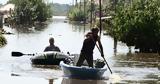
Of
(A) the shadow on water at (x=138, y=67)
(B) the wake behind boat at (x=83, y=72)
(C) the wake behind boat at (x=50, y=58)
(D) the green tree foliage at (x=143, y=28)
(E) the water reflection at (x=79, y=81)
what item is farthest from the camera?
(D) the green tree foliage at (x=143, y=28)

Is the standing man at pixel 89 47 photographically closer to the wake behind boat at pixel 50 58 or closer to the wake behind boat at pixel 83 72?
the wake behind boat at pixel 83 72

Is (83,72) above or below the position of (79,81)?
above

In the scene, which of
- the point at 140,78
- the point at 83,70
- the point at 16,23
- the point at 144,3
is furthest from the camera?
the point at 16,23

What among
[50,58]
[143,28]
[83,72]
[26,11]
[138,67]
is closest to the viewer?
[83,72]

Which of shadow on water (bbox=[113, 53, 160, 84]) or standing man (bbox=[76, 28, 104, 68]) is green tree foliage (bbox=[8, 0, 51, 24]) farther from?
standing man (bbox=[76, 28, 104, 68])

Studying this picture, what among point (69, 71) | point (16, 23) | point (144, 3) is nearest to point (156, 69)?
point (69, 71)

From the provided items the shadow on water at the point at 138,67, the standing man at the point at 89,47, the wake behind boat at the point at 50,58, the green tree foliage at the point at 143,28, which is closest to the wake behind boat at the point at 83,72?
the standing man at the point at 89,47

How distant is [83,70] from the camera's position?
2136 centimetres

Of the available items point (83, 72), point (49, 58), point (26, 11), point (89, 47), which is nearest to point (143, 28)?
point (49, 58)

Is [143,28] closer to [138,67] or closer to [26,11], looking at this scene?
[138,67]

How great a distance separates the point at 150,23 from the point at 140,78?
1584 centimetres

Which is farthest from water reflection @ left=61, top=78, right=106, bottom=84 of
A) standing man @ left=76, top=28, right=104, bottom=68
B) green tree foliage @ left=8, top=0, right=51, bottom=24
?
green tree foliage @ left=8, top=0, right=51, bottom=24

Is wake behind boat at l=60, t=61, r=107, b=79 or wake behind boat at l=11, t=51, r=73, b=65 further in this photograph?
wake behind boat at l=11, t=51, r=73, b=65

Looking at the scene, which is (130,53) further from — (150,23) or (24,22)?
(24,22)
